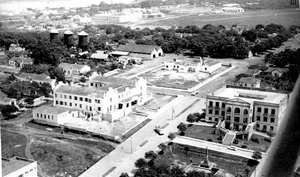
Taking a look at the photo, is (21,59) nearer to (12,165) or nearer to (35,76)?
(35,76)

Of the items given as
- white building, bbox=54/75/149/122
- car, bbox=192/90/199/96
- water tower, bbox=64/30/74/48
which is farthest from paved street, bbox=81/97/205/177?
water tower, bbox=64/30/74/48

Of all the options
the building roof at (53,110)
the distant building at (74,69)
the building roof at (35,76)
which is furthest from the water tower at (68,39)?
the building roof at (53,110)

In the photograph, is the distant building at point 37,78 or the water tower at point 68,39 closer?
the distant building at point 37,78

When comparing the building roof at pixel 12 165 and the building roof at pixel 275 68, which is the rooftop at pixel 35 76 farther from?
the building roof at pixel 275 68

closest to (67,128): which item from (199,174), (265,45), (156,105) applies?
(156,105)

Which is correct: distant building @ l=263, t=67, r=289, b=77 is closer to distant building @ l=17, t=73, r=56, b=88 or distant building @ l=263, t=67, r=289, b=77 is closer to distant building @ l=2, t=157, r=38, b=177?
distant building @ l=17, t=73, r=56, b=88

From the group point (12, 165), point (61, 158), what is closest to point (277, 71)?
point (61, 158)
